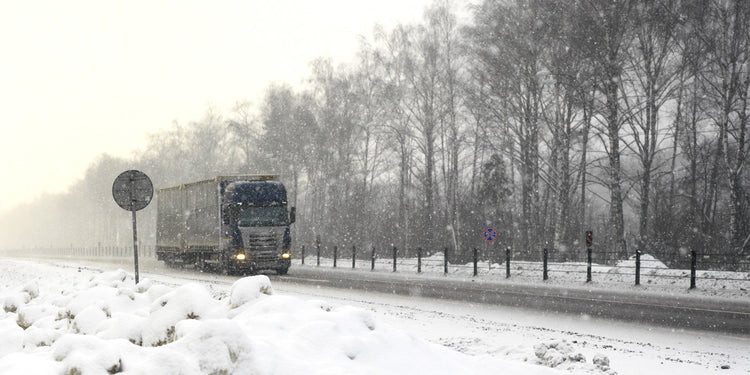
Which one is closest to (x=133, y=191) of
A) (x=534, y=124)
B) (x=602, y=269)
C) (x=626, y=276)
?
(x=626, y=276)

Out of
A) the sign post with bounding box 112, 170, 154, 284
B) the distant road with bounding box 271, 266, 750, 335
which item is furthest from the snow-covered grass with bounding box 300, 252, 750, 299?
the sign post with bounding box 112, 170, 154, 284

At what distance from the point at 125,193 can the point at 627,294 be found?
12564mm

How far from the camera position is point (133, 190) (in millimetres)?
14555

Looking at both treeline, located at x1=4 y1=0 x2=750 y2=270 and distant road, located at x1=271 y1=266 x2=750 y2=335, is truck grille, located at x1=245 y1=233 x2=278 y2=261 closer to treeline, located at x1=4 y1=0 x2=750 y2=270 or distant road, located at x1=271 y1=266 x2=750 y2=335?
distant road, located at x1=271 y1=266 x2=750 y2=335

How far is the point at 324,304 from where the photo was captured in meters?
7.66

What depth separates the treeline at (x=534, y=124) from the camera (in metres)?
27.2

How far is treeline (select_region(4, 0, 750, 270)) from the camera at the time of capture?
2725cm

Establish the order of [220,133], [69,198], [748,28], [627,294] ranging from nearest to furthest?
[627,294] → [748,28] → [220,133] → [69,198]

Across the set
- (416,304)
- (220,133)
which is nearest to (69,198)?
(220,133)

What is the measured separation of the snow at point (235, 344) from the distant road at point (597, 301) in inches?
238

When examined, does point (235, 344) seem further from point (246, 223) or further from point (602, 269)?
point (246, 223)

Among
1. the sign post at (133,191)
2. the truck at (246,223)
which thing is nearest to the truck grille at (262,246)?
the truck at (246,223)

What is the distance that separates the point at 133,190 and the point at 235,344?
1097 cm

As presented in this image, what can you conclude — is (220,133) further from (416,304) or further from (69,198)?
(69,198)
